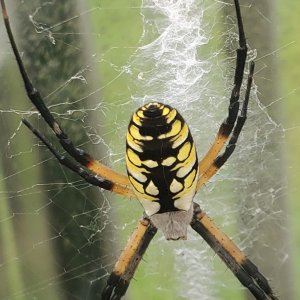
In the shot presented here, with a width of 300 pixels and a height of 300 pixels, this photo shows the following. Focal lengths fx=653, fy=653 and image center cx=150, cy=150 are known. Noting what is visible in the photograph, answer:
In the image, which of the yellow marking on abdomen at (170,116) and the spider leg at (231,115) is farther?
the spider leg at (231,115)

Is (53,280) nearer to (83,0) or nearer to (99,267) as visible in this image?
(99,267)

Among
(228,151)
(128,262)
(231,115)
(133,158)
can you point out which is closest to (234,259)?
(128,262)

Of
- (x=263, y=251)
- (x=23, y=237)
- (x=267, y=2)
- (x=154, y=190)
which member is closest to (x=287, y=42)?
(x=267, y=2)

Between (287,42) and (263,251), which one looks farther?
(263,251)

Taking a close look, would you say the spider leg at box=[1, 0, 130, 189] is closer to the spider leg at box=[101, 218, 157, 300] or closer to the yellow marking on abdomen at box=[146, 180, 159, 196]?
the yellow marking on abdomen at box=[146, 180, 159, 196]

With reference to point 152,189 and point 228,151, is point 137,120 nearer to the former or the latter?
point 152,189

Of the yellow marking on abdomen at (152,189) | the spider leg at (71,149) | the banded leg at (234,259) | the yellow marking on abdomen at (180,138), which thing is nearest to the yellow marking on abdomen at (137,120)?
the yellow marking on abdomen at (180,138)

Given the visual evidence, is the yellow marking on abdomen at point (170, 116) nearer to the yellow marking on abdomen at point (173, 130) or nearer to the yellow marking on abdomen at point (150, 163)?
the yellow marking on abdomen at point (173, 130)
